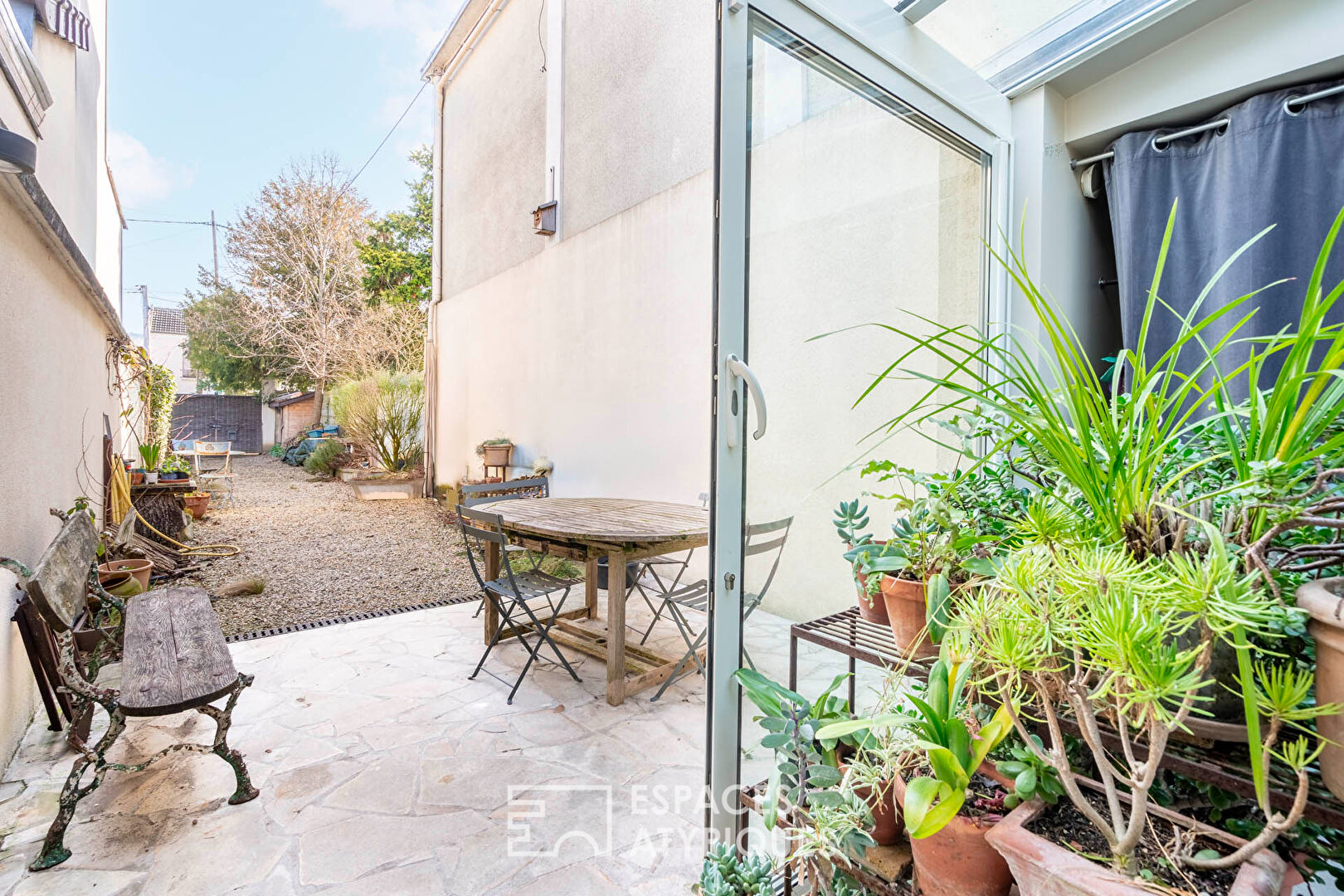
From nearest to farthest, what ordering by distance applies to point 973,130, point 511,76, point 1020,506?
point 1020,506
point 973,130
point 511,76

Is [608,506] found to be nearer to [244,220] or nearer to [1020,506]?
[1020,506]

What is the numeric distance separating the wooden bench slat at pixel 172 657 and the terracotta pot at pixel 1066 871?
2187 millimetres

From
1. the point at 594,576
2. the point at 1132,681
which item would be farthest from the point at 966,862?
the point at 594,576

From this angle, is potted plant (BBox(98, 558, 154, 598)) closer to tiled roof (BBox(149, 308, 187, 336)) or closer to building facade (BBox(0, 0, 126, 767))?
building facade (BBox(0, 0, 126, 767))

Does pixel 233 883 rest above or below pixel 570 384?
below

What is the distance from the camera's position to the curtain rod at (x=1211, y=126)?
177 centimetres

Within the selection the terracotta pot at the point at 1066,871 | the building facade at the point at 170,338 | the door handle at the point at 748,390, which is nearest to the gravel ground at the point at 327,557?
the door handle at the point at 748,390

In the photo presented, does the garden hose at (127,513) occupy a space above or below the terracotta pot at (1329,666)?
below

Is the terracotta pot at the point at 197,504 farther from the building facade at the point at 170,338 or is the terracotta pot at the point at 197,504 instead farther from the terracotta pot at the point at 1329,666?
the building facade at the point at 170,338

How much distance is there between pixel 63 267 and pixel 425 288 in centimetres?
977

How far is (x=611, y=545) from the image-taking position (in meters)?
2.79

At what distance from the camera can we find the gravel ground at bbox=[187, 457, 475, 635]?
14.4 feet

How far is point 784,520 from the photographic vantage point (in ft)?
5.43

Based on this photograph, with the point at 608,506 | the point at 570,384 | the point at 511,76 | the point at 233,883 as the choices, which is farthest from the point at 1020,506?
the point at 511,76
